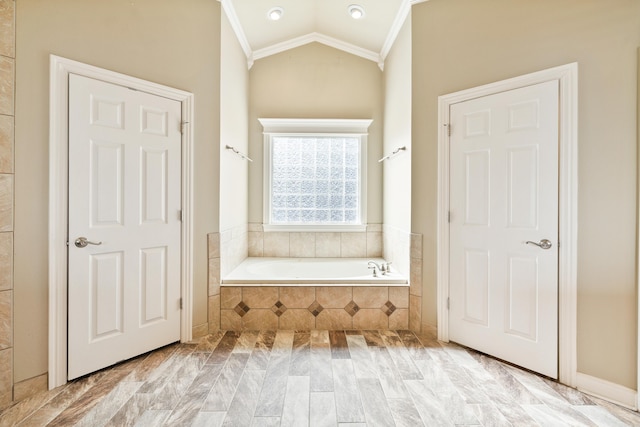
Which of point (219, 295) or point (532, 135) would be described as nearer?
point (532, 135)

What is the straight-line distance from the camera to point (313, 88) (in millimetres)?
3781

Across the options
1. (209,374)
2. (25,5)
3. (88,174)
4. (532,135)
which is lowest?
(209,374)

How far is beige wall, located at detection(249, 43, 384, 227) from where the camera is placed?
3.77 metres

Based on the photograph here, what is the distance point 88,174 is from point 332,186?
97.1 inches

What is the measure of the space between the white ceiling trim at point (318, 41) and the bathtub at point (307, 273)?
2390mm

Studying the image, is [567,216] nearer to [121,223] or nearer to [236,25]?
[121,223]

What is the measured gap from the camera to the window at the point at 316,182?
381 centimetres

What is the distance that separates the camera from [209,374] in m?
2.07

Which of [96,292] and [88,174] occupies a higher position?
[88,174]

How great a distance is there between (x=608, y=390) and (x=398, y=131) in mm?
2446

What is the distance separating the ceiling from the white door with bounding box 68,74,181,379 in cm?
134

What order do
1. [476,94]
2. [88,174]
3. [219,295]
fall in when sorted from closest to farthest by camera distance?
[88,174] < [476,94] < [219,295]

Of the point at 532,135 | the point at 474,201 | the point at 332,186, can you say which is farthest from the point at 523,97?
the point at 332,186

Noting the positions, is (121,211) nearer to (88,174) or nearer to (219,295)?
(88,174)
